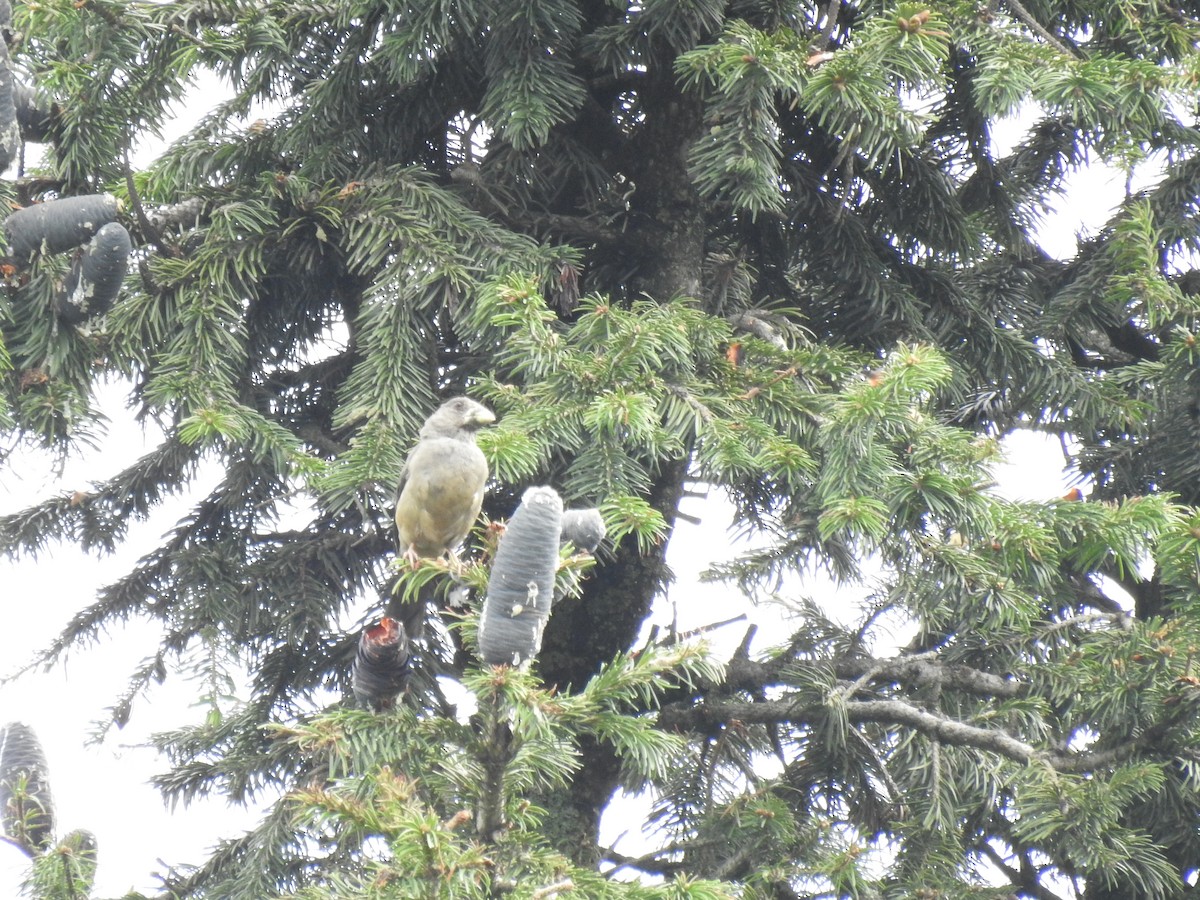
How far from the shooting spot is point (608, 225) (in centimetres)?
531

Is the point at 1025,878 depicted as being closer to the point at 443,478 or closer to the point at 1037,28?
the point at 443,478

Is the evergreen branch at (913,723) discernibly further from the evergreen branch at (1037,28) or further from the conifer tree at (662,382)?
the evergreen branch at (1037,28)

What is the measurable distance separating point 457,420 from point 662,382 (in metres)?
0.78

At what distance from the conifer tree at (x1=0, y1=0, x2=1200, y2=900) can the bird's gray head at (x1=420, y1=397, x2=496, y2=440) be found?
6 cm

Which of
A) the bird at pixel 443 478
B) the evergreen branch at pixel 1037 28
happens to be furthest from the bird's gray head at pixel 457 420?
the evergreen branch at pixel 1037 28

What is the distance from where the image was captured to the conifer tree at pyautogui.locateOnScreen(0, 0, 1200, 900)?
391 centimetres

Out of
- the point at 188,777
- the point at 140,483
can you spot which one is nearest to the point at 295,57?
the point at 140,483

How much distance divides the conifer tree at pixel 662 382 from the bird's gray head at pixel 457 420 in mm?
63

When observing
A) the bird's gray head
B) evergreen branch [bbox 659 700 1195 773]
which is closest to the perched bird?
the bird's gray head

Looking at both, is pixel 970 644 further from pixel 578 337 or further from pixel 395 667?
pixel 395 667

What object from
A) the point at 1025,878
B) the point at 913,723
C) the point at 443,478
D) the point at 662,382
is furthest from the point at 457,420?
the point at 1025,878

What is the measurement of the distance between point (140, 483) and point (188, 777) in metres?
1.16

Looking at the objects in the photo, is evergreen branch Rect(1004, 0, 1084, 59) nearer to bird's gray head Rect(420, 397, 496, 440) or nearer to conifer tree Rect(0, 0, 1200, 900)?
conifer tree Rect(0, 0, 1200, 900)

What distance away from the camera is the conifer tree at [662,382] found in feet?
12.8
